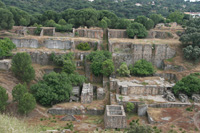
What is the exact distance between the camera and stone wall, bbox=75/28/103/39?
53.5m

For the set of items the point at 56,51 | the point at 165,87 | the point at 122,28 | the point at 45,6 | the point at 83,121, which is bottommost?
the point at 83,121

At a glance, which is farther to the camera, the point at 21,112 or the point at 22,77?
the point at 22,77

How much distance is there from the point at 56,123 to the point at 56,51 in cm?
1790

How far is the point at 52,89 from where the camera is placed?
3650 cm

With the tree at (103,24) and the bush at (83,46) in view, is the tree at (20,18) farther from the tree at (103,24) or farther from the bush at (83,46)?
the tree at (103,24)

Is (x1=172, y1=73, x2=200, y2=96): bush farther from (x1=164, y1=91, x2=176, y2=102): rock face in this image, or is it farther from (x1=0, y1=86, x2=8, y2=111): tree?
(x1=0, y1=86, x2=8, y2=111): tree

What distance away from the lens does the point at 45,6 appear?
95688 mm

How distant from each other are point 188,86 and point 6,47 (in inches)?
1232

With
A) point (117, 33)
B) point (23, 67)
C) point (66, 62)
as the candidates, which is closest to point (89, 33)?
point (117, 33)

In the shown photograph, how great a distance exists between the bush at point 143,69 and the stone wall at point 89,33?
43.9ft

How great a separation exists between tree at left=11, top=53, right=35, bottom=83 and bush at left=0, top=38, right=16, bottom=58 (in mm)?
5351

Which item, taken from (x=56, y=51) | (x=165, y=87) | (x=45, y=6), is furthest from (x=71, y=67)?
(x=45, y=6)

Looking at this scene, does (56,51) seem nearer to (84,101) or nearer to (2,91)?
(84,101)

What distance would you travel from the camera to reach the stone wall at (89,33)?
53.5 metres
